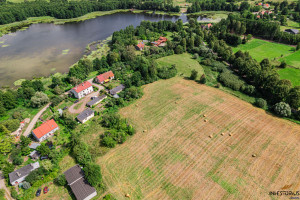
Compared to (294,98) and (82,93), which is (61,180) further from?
(294,98)

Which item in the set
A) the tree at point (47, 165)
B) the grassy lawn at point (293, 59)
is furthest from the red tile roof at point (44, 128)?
the grassy lawn at point (293, 59)

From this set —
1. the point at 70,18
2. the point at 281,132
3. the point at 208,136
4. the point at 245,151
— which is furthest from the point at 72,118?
the point at 70,18

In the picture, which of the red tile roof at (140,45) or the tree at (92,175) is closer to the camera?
the tree at (92,175)

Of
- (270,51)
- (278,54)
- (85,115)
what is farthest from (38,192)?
(270,51)

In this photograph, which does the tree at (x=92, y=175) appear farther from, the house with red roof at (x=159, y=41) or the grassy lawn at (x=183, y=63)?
the house with red roof at (x=159, y=41)

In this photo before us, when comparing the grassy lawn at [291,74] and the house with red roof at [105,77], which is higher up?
the house with red roof at [105,77]

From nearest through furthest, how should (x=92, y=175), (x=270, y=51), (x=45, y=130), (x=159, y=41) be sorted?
1. (x=92, y=175)
2. (x=45, y=130)
3. (x=270, y=51)
4. (x=159, y=41)
